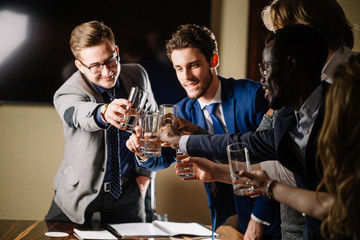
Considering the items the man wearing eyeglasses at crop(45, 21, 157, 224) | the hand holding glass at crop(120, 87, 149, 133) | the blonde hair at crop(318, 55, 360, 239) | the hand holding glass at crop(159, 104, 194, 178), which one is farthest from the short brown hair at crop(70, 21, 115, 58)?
the blonde hair at crop(318, 55, 360, 239)

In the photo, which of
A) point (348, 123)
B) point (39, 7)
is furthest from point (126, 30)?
point (348, 123)

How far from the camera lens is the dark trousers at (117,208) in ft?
9.68

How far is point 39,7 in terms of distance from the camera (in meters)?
3.45

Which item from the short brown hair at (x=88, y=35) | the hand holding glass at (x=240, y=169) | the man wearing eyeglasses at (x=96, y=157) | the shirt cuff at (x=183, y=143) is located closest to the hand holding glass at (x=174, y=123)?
the shirt cuff at (x=183, y=143)

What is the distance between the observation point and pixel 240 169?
1.38 m

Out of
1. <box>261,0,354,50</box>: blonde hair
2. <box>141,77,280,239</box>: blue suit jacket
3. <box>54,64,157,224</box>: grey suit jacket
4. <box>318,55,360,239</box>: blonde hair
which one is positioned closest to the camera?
<box>318,55,360,239</box>: blonde hair

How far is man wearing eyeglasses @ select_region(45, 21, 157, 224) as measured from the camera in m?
2.89

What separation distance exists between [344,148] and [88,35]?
245 centimetres

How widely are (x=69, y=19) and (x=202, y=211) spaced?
1.97 meters

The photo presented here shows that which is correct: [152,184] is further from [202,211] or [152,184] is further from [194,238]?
[194,238]

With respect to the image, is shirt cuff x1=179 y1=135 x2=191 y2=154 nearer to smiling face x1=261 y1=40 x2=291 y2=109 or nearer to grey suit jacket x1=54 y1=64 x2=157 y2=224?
smiling face x1=261 y1=40 x2=291 y2=109

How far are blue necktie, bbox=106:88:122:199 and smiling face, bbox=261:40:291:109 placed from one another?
1.76 metres

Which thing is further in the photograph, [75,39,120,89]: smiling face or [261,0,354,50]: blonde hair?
[75,39,120,89]: smiling face

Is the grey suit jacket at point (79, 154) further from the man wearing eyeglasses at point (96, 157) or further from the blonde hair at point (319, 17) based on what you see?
the blonde hair at point (319, 17)
